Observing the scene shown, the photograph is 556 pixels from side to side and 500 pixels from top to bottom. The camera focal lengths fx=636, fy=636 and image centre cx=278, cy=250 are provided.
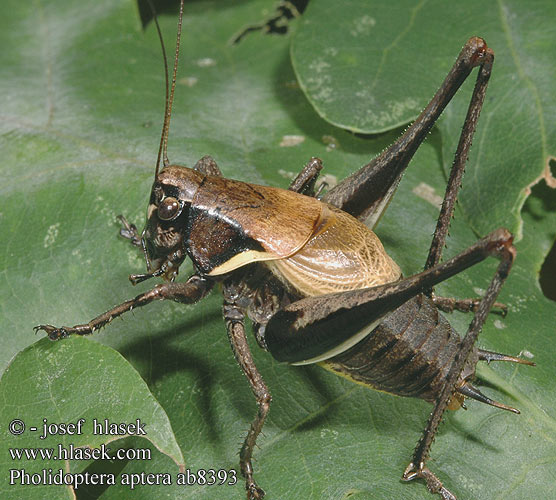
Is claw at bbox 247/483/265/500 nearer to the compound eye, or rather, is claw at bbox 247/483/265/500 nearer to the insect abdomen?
the insect abdomen

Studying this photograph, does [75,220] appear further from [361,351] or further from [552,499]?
[552,499]

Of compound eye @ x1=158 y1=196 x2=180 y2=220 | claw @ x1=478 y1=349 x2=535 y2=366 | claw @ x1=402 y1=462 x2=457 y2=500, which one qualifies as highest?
compound eye @ x1=158 y1=196 x2=180 y2=220

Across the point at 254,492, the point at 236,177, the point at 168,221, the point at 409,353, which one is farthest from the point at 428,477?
the point at 236,177

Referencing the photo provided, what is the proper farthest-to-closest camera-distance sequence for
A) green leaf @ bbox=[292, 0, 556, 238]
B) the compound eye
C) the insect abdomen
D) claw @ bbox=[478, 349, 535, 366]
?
green leaf @ bbox=[292, 0, 556, 238]
the compound eye
claw @ bbox=[478, 349, 535, 366]
the insect abdomen

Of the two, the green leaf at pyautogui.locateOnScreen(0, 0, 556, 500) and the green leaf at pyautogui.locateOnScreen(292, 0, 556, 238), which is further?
the green leaf at pyautogui.locateOnScreen(292, 0, 556, 238)

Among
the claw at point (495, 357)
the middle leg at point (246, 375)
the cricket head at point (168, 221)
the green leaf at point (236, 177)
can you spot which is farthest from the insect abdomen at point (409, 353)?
the cricket head at point (168, 221)

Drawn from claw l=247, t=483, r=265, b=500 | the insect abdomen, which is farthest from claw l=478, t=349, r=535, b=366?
claw l=247, t=483, r=265, b=500

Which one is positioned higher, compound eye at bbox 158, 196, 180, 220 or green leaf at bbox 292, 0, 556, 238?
green leaf at bbox 292, 0, 556, 238

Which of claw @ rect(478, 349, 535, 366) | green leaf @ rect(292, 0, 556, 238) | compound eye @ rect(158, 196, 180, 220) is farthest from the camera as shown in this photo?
green leaf @ rect(292, 0, 556, 238)
